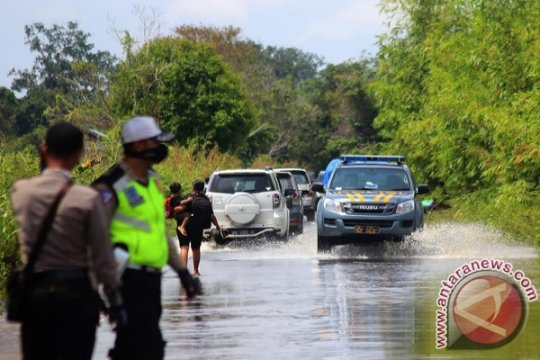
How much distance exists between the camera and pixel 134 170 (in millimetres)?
9430

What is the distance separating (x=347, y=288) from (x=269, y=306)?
2.59 metres

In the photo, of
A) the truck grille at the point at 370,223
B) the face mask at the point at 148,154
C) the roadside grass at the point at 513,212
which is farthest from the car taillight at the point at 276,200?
the face mask at the point at 148,154

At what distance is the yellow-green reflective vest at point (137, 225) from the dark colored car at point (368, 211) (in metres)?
18.6

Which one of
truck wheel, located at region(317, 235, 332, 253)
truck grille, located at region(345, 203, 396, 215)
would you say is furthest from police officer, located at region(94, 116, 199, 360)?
truck wheel, located at region(317, 235, 332, 253)

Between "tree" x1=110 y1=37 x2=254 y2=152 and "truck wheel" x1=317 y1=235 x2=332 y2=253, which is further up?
"tree" x1=110 y1=37 x2=254 y2=152

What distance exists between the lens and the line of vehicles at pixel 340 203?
27.9m

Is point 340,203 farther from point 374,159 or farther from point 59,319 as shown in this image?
point 59,319

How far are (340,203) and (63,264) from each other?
782 inches

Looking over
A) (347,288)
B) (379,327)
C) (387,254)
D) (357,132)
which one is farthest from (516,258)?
(357,132)

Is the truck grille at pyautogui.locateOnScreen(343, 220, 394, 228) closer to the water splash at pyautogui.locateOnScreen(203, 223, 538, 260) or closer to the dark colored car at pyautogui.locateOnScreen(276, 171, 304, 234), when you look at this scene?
the water splash at pyautogui.locateOnScreen(203, 223, 538, 260)

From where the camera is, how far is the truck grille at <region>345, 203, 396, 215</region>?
27875 mm

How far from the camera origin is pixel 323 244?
28.5m

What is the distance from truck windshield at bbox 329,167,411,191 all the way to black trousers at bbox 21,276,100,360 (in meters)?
20.5

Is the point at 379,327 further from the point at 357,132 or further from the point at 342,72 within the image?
the point at 342,72
